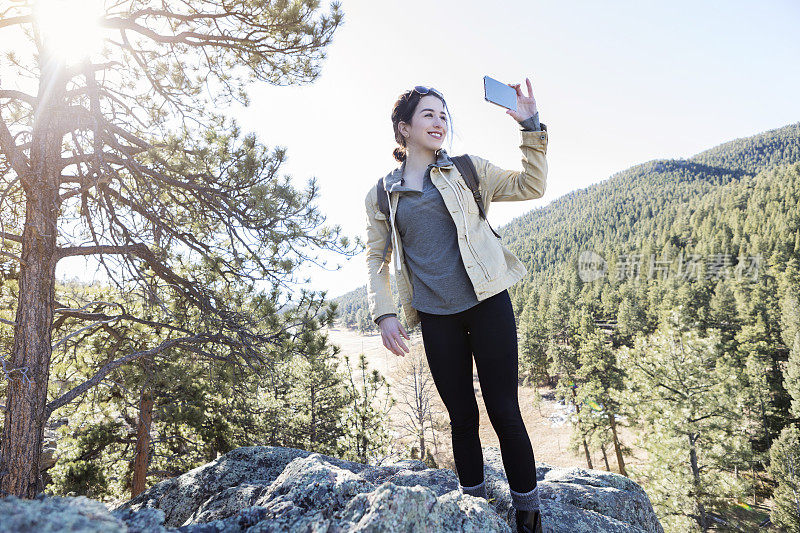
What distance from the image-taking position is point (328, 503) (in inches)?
56.5

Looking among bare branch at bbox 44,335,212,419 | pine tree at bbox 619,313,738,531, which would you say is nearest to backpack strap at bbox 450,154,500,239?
bare branch at bbox 44,335,212,419

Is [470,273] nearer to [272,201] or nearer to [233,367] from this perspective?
[272,201]

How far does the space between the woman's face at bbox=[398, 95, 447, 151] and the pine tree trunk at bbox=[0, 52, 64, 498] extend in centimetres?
380

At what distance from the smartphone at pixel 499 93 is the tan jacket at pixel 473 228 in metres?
0.17

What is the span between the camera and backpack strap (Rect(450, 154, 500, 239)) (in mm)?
2107

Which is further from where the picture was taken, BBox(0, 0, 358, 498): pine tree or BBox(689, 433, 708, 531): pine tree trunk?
BBox(689, 433, 708, 531): pine tree trunk

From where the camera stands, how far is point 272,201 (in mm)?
4059

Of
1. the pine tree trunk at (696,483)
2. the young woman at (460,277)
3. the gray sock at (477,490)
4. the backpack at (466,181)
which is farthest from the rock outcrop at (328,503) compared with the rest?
the pine tree trunk at (696,483)

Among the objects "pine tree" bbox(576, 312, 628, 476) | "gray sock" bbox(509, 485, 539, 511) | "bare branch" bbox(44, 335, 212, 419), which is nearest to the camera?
"gray sock" bbox(509, 485, 539, 511)

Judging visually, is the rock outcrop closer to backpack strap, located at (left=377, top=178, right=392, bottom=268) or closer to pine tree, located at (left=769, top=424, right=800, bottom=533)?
backpack strap, located at (left=377, top=178, right=392, bottom=268)

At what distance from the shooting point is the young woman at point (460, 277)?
1922mm

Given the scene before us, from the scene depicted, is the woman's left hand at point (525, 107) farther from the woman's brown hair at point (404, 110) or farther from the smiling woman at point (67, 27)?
the smiling woman at point (67, 27)

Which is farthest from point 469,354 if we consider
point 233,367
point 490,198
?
point 233,367

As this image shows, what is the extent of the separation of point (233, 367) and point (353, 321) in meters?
133
